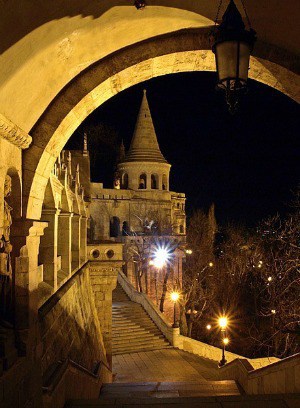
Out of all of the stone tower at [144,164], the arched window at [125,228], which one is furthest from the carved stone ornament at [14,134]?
the stone tower at [144,164]

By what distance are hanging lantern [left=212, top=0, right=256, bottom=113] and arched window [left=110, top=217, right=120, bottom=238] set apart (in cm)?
3687

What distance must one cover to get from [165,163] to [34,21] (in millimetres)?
39881

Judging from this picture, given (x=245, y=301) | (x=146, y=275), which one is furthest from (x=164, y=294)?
(x=245, y=301)

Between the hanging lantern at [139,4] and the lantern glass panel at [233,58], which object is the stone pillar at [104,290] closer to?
the hanging lantern at [139,4]

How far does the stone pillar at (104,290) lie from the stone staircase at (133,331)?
258 centimetres

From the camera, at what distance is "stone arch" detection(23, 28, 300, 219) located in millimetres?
5367

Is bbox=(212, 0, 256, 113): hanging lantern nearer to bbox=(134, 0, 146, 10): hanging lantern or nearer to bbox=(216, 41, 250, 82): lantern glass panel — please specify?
bbox=(216, 41, 250, 82): lantern glass panel

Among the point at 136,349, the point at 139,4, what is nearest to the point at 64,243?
the point at 139,4

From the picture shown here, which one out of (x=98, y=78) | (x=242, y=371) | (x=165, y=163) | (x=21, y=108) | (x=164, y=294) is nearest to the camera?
(x=21, y=108)

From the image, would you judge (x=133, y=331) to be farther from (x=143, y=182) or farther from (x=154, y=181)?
(x=143, y=182)

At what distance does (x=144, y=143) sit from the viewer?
43.8m

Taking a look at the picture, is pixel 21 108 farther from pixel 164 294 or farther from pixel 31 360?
pixel 164 294

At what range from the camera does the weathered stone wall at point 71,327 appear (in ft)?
22.7

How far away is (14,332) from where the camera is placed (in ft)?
16.2
